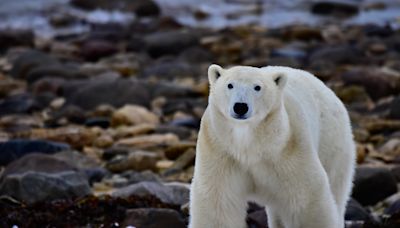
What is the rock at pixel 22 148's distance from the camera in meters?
9.23

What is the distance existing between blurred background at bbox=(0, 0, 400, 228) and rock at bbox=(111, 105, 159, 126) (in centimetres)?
3

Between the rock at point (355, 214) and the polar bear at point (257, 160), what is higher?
the polar bear at point (257, 160)

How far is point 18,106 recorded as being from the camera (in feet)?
44.0

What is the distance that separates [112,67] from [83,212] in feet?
38.3

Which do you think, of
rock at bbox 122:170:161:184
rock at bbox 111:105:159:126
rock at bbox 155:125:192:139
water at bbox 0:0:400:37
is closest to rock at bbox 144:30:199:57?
water at bbox 0:0:400:37

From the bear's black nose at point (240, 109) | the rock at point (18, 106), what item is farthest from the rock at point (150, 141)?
the bear's black nose at point (240, 109)

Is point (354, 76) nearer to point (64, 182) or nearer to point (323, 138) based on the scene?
point (64, 182)

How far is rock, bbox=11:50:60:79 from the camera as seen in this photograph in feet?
55.8

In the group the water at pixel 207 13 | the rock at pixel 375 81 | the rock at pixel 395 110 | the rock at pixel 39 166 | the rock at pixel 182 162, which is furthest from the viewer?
the water at pixel 207 13

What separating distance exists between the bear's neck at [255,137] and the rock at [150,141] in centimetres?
596

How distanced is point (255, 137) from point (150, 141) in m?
6.26

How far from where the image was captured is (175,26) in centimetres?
2653

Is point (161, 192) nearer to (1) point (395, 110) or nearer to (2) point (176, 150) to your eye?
(2) point (176, 150)

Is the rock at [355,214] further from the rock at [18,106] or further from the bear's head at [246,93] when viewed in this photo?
the rock at [18,106]
